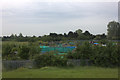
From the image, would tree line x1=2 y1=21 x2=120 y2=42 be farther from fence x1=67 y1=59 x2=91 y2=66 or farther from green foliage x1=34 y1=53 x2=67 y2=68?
green foliage x1=34 y1=53 x2=67 y2=68

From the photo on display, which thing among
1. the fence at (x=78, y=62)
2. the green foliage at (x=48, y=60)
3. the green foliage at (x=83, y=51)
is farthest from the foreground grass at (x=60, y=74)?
the green foliage at (x=83, y=51)

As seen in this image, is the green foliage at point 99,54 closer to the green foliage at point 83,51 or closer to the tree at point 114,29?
the green foliage at point 83,51

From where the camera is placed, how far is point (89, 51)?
45.5ft

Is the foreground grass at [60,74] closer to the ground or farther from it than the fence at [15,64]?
farther from it

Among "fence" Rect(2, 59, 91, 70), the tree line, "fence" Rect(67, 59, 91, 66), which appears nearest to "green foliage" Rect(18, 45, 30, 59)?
"fence" Rect(2, 59, 91, 70)

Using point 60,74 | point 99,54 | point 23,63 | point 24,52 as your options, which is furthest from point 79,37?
point 60,74

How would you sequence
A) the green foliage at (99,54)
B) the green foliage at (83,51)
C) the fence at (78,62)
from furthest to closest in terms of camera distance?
the green foliage at (83,51), the green foliage at (99,54), the fence at (78,62)

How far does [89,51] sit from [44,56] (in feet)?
15.1

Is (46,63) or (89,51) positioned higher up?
(89,51)

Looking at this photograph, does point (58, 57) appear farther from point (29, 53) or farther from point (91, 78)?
point (91, 78)

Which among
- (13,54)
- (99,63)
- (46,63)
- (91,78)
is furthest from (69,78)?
(13,54)

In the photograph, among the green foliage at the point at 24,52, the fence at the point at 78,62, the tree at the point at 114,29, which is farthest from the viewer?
the tree at the point at 114,29

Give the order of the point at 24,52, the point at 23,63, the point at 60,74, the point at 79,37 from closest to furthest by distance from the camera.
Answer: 1. the point at 60,74
2. the point at 23,63
3. the point at 24,52
4. the point at 79,37

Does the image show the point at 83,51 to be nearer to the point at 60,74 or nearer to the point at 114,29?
the point at 114,29
